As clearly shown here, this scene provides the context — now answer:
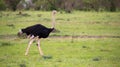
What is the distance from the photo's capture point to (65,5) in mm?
45062

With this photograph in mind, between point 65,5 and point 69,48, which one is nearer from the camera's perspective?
point 69,48

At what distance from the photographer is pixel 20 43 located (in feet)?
54.5

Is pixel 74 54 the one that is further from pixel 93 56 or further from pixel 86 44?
pixel 86 44

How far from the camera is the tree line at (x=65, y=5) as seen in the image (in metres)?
41.5

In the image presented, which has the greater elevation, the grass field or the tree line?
the grass field

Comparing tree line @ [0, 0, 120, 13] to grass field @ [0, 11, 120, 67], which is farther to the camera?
tree line @ [0, 0, 120, 13]

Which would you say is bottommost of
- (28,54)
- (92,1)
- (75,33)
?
(92,1)

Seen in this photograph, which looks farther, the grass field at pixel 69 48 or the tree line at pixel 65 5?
the tree line at pixel 65 5

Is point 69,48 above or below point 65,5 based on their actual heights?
above

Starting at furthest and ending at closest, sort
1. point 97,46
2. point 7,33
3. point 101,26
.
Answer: point 101,26, point 7,33, point 97,46

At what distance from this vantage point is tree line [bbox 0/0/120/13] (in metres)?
41.5

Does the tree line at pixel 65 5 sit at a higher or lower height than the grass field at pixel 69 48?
lower

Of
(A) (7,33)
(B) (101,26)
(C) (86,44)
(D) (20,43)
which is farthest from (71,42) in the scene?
(B) (101,26)

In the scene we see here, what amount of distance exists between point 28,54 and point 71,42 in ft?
11.7
